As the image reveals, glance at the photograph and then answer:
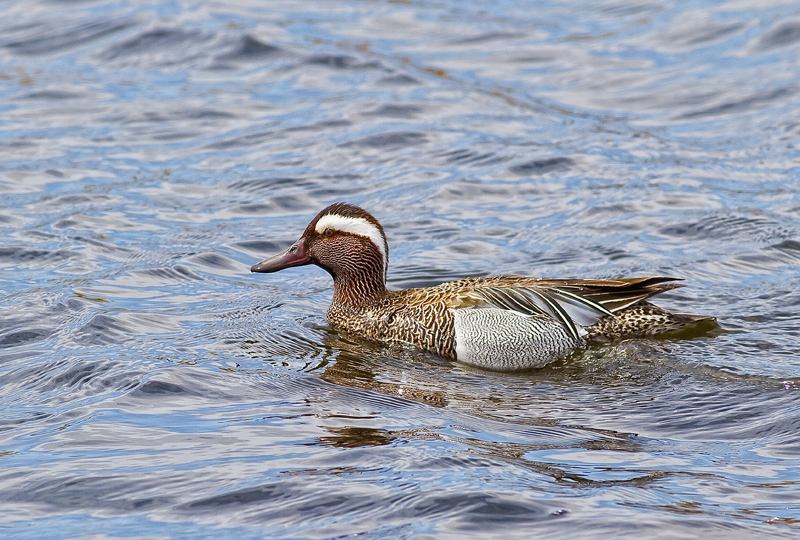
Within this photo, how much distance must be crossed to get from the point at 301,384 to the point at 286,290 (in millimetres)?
2886

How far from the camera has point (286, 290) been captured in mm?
10891

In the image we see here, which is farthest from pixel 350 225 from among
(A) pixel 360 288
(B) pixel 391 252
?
(B) pixel 391 252

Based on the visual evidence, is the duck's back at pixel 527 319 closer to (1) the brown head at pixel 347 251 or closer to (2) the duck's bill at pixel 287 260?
(1) the brown head at pixel 347 251

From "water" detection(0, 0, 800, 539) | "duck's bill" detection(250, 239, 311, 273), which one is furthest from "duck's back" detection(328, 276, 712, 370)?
"duck's bill" detection(250, 239, 311, 273)

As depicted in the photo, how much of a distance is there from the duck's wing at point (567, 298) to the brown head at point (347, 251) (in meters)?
1.10

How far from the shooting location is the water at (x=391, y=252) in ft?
20.2

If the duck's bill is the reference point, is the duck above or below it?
below

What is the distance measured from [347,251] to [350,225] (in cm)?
25

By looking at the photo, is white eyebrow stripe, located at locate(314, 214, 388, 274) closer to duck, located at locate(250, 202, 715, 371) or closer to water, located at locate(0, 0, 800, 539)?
duck, located at locate(250, 202, 715, 371)

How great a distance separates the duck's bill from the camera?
9.68 meters

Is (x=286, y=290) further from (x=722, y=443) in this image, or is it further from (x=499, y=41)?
(x=499, y=41)

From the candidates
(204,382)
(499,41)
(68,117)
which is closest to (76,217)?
(68,117)

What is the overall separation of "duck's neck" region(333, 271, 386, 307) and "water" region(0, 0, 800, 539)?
0.42 m

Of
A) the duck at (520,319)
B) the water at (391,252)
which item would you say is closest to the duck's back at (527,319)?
the duck at (520,319)
